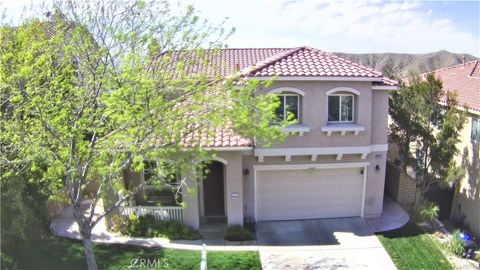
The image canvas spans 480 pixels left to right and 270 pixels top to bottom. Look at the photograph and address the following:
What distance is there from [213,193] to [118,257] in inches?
197

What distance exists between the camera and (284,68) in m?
16.1

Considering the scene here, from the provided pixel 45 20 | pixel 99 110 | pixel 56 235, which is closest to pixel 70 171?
pixel 99 110

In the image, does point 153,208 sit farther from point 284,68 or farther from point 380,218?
point 380,218

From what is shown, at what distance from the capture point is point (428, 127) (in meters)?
17.4

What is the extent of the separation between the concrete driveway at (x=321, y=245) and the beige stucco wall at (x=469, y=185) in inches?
181

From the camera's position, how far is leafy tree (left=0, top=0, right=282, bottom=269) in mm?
9516

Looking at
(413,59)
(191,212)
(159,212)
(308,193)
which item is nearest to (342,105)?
(308,193)

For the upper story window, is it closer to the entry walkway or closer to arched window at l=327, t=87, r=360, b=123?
the entry walkway

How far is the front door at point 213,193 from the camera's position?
17547 millimetres

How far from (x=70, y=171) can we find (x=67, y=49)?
9.42 feet

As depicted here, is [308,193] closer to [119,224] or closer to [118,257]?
[119,224]

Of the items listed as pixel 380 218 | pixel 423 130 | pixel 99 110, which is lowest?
pixel 380 218

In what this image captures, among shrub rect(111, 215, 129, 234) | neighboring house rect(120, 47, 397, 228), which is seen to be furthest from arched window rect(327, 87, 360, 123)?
shrub rect(111, 215, 129, 234)

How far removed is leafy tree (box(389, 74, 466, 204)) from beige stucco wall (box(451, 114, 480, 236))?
0.68m
